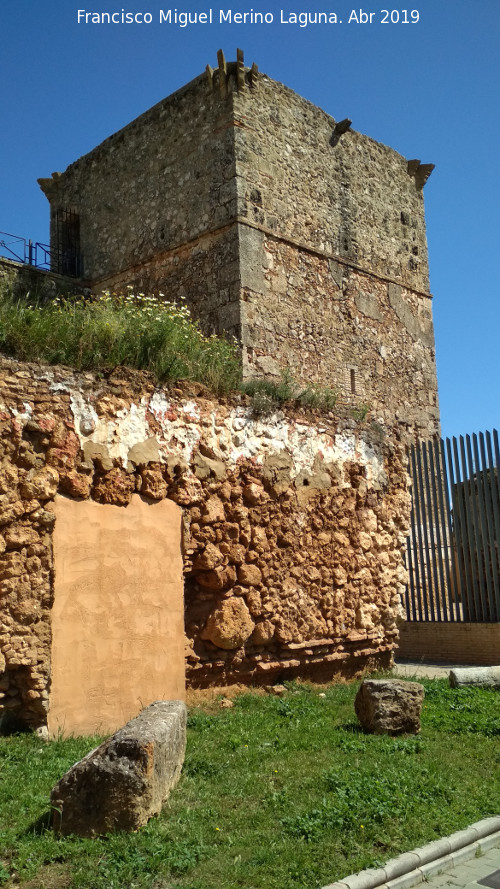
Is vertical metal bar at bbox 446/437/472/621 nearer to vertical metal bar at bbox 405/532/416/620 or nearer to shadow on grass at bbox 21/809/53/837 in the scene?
vertical metal bar at bbox 405/532/416/620

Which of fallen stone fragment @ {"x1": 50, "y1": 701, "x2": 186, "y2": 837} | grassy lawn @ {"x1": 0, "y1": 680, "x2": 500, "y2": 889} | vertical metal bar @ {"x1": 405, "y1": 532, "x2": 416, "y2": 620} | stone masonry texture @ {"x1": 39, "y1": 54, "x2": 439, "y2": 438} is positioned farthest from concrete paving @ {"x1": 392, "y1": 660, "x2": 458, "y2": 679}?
fallen stone fragment @ {"x1": 50, "y1": 701, "x2": 186, "y2": 837}

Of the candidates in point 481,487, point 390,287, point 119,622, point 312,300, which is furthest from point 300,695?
point 390,287

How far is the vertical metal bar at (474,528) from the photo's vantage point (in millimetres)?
11531

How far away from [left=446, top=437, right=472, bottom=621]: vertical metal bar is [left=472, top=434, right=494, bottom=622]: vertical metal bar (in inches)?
10.3

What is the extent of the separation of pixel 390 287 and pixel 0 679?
1320 centimetres

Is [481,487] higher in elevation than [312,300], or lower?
lower

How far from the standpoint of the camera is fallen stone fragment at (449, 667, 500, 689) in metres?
8.65

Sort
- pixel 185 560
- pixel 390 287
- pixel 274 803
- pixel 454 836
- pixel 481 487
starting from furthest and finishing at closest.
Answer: pixel 390 287, pixel 481 487, pixel 185 560, pixel 274 803, pixel 454 836

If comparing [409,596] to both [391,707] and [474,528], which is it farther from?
[391,707]

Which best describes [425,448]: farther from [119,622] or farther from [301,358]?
[119,622]

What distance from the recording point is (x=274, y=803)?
466 cm

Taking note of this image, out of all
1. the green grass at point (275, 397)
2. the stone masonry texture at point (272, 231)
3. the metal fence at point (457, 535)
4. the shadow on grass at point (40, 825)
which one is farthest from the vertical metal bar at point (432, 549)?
the shadow on grass at point (40, 825)

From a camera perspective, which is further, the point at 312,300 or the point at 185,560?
the point at 312,300

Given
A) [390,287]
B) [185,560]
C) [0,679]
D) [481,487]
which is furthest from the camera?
[390,287]
